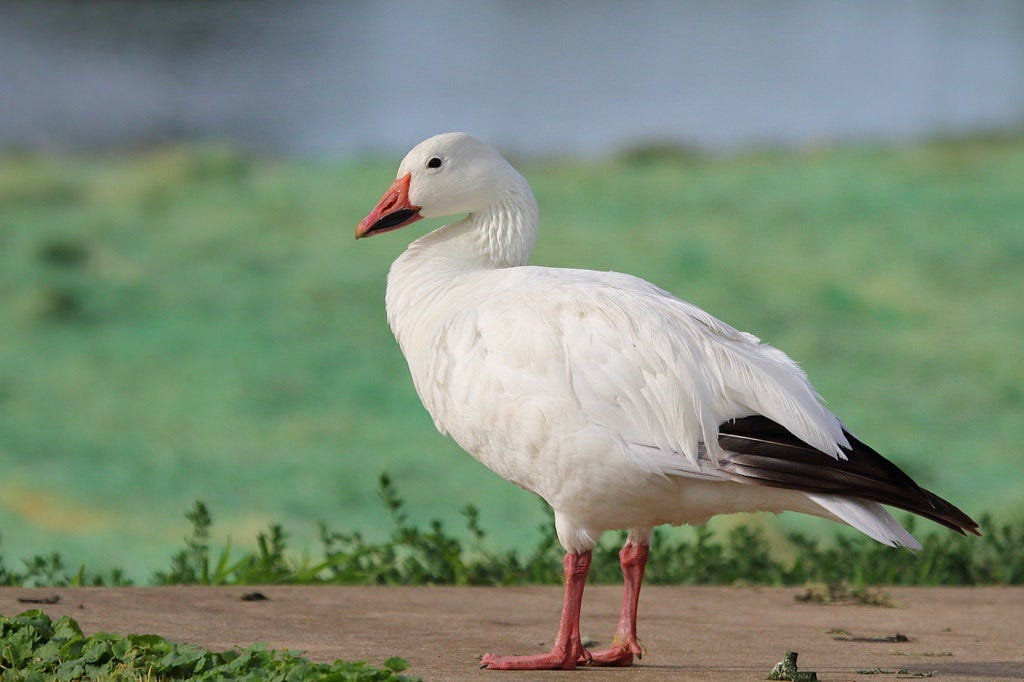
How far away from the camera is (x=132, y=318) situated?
39.3ft

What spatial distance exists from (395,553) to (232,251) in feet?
20.4

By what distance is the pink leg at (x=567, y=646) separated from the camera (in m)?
4.53

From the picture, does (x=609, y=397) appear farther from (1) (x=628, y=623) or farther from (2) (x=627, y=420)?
(1) (x=628, y=623)

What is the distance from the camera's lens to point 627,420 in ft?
14.8

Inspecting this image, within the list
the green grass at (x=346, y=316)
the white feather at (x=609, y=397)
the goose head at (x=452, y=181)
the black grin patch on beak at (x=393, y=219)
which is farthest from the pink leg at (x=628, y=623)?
the green grass at (x=346, y=316)

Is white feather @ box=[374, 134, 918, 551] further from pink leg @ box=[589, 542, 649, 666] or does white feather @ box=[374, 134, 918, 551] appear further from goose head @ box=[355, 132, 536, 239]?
goose head @ box=[355, 132, 536, 239]

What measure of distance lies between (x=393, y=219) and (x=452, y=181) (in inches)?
11.8

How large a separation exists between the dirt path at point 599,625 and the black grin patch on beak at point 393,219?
5.17ft

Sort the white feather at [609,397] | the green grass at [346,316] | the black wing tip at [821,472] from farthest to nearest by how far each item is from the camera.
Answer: the green grass at [346,316], the white feather at [609,397], the black wing tip at [821,472]

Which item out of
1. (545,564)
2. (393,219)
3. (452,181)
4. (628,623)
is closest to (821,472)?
(628,623)

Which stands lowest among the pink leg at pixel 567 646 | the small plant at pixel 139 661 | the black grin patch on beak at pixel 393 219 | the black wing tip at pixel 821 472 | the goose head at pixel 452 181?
the small plant at pixel 139 661

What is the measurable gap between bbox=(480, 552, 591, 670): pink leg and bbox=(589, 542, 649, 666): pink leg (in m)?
0.08

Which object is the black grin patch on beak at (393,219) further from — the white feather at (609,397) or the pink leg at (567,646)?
the pink leg at (567,646)

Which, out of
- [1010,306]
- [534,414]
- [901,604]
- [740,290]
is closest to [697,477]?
[534,414]
